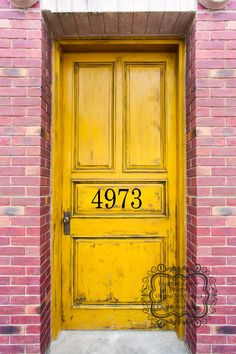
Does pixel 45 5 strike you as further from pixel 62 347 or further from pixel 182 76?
pixel 62 347

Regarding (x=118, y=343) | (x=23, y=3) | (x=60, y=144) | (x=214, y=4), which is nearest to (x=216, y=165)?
(x=214, y=4)

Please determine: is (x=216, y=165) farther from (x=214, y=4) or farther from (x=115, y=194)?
(x=214, y=4)

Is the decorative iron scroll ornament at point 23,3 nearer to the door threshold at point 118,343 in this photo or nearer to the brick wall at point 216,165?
the brick wall at point 216,165

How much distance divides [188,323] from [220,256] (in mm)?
722

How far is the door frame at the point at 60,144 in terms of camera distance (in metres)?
3.10

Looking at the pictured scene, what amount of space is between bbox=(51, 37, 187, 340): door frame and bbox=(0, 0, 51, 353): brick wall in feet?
1.18

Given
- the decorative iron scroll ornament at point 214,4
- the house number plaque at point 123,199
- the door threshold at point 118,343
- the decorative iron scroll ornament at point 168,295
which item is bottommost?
the door threshold at point 118,343

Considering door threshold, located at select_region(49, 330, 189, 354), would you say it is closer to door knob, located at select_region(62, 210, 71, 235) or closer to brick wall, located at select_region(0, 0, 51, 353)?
brick wall, located at select_region(0, 0, 51, 353)

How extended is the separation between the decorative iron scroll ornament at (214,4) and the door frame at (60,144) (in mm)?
417

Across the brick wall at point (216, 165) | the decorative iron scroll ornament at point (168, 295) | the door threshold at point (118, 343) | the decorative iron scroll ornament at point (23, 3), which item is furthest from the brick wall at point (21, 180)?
the brick wall at point (216, 165)

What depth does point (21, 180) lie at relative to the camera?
273cm

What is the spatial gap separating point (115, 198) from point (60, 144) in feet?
2.44

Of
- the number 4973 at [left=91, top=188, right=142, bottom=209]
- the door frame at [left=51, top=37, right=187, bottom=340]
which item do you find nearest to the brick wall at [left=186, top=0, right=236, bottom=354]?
the door frame at [left=51, top=37, right=187, bottom=340]

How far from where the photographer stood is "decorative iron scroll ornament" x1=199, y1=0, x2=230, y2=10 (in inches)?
107
